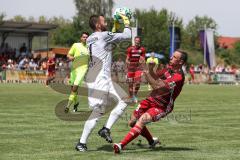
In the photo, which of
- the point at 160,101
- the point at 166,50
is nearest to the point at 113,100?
the point at 160,101

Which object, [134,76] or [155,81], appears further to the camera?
[134,76]

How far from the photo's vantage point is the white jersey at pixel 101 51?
33.3 ft

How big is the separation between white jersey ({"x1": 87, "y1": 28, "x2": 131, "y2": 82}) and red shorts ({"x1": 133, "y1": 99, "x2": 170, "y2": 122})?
83 cm

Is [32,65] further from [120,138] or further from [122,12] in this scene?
[122,12]

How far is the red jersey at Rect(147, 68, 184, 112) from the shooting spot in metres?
9.89

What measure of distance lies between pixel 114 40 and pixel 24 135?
10.1 ft

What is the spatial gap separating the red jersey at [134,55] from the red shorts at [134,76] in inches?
6.3

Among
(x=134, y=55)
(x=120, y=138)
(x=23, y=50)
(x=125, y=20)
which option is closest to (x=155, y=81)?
(x=125, y=20)

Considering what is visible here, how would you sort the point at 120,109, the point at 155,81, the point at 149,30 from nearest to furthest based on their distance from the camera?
the point at 155,81 < the point at 120,109 < the point at 149,30

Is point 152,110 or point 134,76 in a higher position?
point 152,110

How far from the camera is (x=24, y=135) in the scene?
11766 millimetres

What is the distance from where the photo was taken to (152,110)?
9883 mm

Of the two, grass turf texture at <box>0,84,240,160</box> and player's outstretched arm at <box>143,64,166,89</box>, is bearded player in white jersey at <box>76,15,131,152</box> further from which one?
player's outstretched arm at <box>143,64,166,89</box>

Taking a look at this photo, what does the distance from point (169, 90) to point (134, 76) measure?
43.0ft
